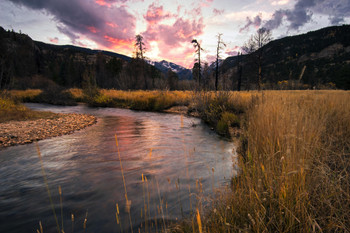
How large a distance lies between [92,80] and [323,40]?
319ft

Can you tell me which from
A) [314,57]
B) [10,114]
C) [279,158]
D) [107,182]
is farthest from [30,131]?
[314,57]

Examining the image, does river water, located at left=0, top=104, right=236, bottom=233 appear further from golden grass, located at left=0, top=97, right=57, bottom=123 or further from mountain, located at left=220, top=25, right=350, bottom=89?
mountain, located at left=220, top=25, right=350, bottom=89

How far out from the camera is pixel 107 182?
3.31 m

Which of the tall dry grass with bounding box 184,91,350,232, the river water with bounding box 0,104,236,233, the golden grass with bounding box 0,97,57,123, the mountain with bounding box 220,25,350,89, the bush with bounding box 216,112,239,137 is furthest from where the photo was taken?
the mountain with bounding box 220,25,350,89

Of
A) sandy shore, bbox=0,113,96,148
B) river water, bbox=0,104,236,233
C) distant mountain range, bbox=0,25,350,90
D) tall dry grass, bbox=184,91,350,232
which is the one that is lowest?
river water, bbox=0,104,236,233

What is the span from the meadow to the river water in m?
0.41

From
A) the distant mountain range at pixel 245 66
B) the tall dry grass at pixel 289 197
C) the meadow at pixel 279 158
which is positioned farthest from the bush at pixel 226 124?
the distant mountain range at pixel 245 66

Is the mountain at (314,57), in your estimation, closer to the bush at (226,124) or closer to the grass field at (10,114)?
the bush at (226,124)

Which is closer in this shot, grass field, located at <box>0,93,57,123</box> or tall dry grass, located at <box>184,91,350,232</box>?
tall dry grass, located at <box>184,91,350,232</box>

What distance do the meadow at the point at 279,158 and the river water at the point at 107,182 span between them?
0.41 metres

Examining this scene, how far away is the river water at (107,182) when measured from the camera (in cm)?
231

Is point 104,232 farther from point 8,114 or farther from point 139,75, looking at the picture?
point 139,75

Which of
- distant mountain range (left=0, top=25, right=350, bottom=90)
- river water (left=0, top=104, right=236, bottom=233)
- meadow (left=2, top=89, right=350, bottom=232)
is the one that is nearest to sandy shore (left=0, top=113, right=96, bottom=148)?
river water (left=0, top=104, right=236, bottom=233)

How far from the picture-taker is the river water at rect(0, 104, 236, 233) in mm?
2311
